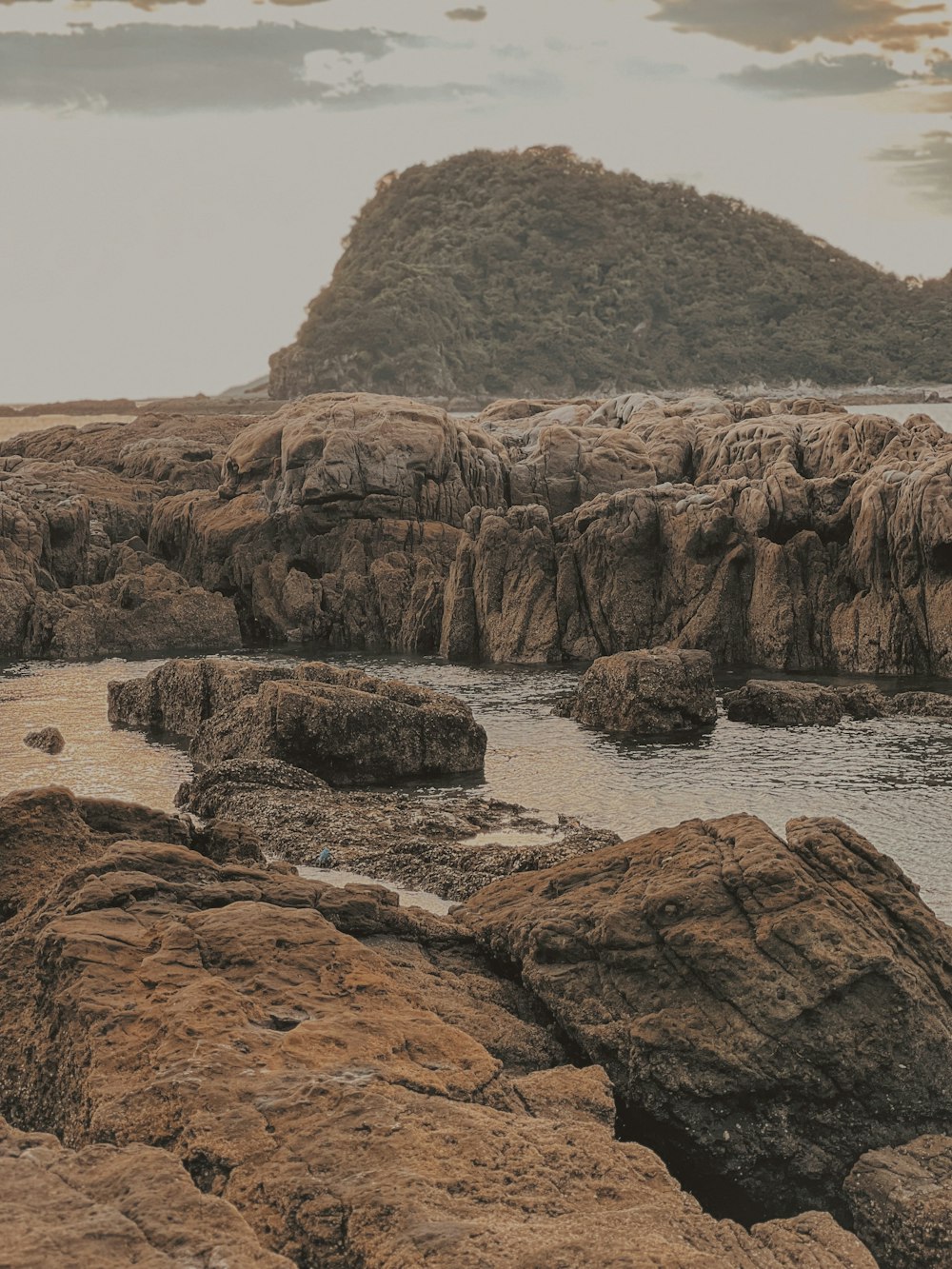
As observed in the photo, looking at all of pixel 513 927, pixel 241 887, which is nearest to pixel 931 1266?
pixel 513 927

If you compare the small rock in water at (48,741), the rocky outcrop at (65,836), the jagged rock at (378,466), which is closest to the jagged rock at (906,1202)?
the rocky outcrop at (65,836)

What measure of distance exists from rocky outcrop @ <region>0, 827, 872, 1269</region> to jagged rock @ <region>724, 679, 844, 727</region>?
20.3 metres

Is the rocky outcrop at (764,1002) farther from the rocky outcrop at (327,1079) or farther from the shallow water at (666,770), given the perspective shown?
the shallow water at (666,770)

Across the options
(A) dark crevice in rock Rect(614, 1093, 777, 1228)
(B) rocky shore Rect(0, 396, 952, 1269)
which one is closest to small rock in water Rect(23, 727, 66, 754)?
(B) rocky shore Rect(0, 396, 952, 1269)

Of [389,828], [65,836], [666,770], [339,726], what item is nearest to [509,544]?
[666,770]

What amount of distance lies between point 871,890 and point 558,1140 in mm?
5408

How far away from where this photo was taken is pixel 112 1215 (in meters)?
8.13

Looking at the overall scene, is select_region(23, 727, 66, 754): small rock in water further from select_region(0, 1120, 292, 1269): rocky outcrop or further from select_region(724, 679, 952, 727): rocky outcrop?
select_region(0, 1120, 292, 1269): rocky outcrop

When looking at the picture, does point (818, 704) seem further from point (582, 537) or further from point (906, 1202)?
point (906, 1202)

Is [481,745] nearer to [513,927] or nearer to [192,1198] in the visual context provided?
[513,927]

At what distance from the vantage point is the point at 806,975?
42.8 ft

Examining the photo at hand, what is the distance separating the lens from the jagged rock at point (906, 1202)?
10.8 meters

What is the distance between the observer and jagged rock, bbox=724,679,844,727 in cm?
3447

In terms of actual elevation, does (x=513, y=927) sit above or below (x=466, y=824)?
above
